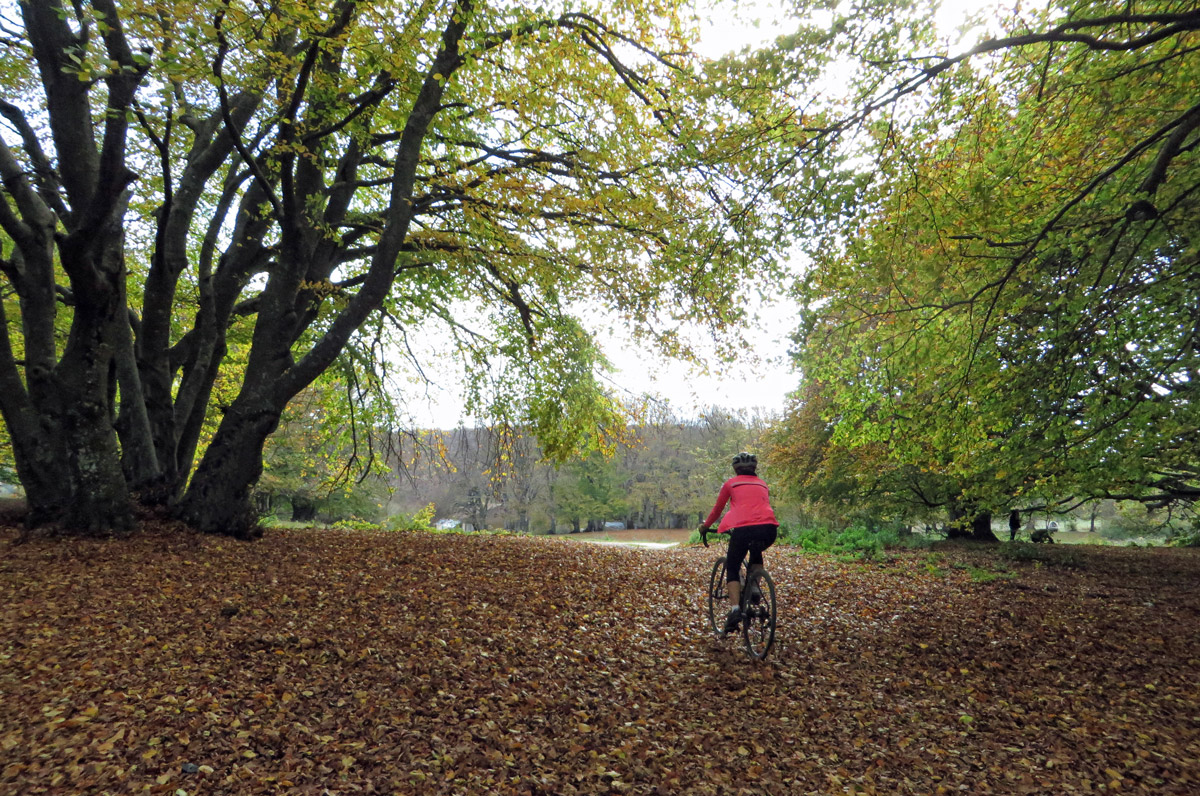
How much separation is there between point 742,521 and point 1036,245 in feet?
13.6

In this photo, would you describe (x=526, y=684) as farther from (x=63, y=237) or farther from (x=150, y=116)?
(x=63, y=237)

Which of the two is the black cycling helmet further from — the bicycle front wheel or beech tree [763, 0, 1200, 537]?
beech tree [763, 0, 1200, 537]

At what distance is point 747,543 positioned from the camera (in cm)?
532

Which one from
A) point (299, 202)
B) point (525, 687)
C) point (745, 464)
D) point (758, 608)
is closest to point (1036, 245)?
point (745, 464)

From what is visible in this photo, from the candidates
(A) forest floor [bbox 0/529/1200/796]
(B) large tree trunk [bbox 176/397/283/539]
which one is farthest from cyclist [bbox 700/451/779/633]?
(B) large tree trunk [bbox 176/397/283/539]

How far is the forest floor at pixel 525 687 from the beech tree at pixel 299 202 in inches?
68.8

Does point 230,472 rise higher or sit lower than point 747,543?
higher

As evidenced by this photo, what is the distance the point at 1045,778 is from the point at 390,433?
1040cm

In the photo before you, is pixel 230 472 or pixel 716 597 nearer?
pixel 716 597

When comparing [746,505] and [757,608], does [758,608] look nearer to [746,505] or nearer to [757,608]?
[757,608]

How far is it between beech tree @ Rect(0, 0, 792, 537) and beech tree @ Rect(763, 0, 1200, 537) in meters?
1.52

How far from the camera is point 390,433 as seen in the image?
10922mm

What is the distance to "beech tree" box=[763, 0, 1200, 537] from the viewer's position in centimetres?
501

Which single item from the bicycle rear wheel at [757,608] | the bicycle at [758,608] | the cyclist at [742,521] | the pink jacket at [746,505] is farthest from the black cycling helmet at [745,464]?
the bicycle rear wheel at [757,608]
